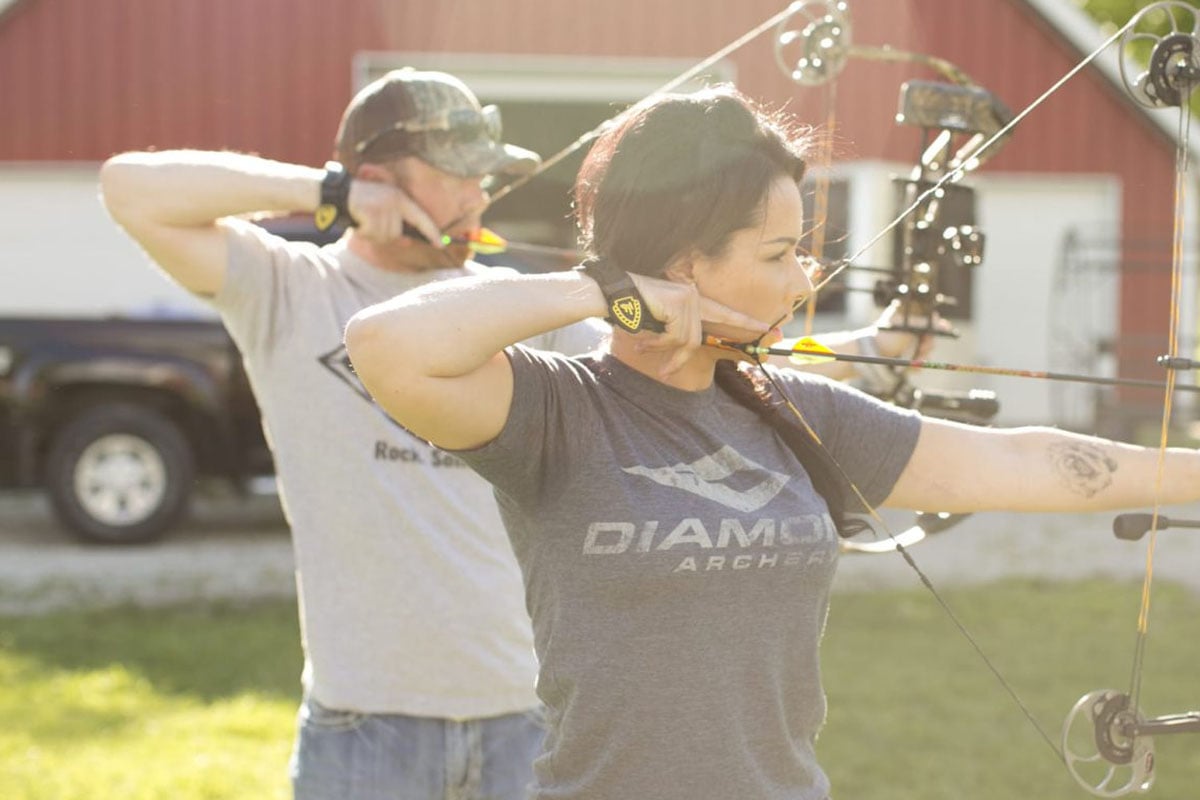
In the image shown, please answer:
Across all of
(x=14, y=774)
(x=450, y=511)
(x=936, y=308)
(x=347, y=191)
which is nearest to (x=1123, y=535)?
(x=936, y=308)

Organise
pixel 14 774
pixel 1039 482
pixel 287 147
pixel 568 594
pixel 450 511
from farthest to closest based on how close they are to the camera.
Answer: pixel 287 147
pixel 14 774
pixel 450 511
pixel 1039 482
pixel 568 594

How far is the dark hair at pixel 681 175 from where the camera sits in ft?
6.72

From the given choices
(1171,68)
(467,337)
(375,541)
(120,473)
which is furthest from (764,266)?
(120,473)

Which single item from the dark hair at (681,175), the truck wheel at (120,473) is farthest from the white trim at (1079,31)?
the dark hair at (681,175)

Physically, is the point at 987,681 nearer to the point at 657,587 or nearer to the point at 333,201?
the point at 333,201

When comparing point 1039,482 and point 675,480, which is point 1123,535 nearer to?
point 1039,482

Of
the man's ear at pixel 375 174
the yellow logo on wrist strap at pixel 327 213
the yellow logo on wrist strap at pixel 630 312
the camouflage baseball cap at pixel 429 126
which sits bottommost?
the yellow logo on wrist strap at pixel 327 213

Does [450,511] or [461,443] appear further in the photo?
[450,511]

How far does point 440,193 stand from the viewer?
3049mm

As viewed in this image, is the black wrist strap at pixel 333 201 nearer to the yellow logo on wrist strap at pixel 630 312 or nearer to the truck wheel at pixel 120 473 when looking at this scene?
the yellow logo on wrist strap at pixel 630 312

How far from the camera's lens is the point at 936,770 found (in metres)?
5.18

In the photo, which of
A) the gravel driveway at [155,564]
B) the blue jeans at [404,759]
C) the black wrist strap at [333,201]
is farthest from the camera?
the gravel driveway at [155,564]

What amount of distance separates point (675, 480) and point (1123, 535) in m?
0.74

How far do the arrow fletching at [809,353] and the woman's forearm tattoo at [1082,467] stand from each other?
0.40 metres
